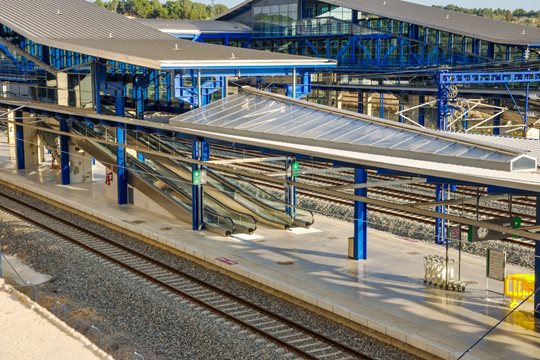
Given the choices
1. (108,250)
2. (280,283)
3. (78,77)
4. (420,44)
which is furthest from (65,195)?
(420,44)

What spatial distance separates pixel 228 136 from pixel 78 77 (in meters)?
14.4

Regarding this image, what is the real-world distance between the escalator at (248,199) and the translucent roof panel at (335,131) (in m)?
3.38

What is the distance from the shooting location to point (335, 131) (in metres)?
19.3

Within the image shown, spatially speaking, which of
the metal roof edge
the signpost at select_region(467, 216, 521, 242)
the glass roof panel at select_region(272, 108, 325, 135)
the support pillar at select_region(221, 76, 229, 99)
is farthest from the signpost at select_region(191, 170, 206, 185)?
the signpost at select_region(467, 216, 521, 242)

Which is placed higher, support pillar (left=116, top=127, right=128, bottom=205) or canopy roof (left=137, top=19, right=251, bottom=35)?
canopy roof (left=137, top=19, right=251, bottom=35)

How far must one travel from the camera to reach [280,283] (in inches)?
744

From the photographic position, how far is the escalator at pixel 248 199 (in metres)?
25.6

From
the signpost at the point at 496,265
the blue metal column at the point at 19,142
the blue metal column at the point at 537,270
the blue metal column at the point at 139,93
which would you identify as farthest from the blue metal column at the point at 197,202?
the blue metal column at the point at 19,142

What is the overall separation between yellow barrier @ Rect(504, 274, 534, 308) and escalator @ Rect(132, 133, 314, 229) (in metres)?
8.67

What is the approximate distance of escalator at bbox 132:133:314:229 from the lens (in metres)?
25.6

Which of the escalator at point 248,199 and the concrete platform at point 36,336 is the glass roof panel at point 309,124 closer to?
the escalator at point 248,199

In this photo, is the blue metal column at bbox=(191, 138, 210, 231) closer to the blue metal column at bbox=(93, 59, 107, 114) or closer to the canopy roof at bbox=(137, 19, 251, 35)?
the blue metal column at bbox=(93, 59, 107, 114)

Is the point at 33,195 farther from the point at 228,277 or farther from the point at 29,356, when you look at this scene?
the point at 29,356

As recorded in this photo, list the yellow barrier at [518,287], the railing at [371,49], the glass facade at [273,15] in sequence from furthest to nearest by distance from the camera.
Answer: the glass facade at [273,15], the railing at [371,49], the yellow barrier at [518,287]
